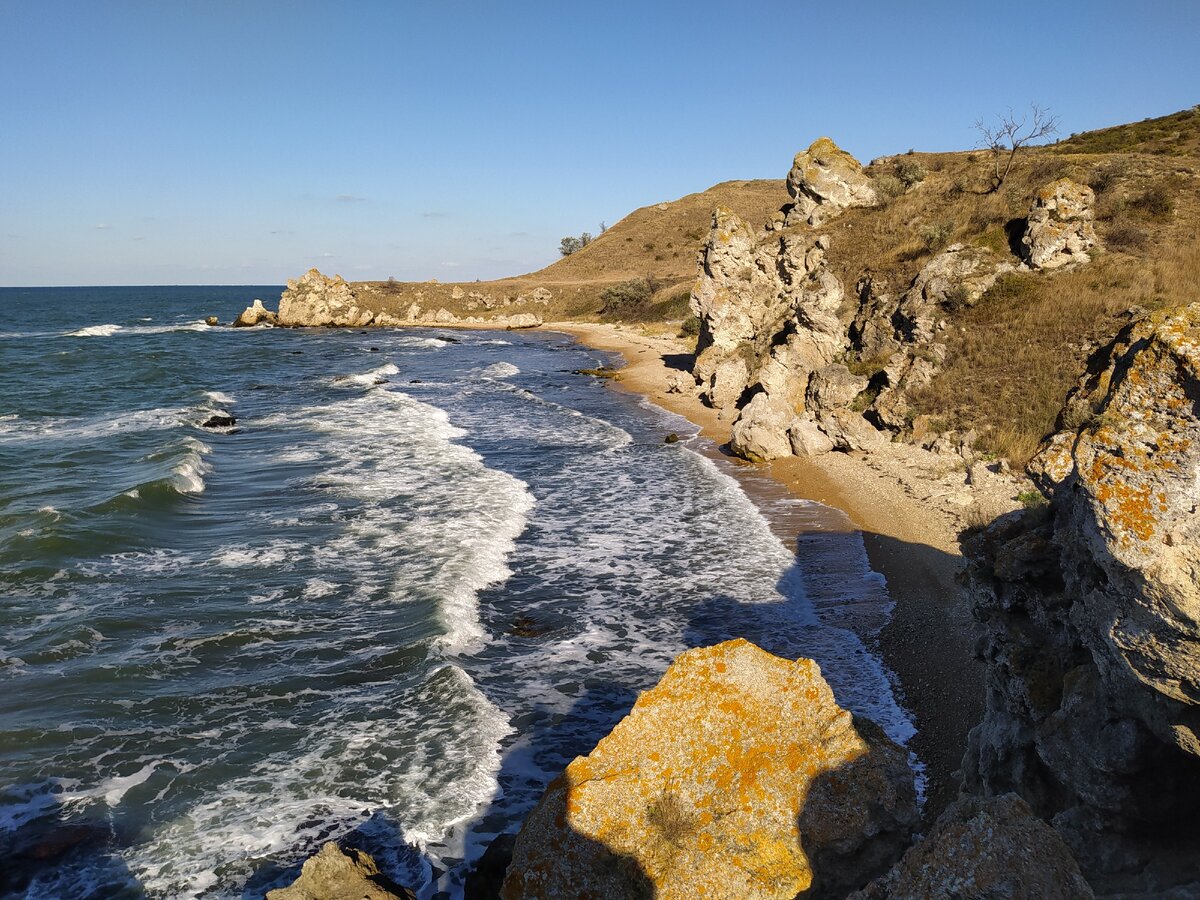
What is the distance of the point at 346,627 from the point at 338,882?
631 cm

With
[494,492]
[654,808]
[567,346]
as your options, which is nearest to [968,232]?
[494,492]

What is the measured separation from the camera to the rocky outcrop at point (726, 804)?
467 cm

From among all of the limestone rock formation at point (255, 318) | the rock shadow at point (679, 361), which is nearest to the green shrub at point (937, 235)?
the rock shadow at point (679, 361)

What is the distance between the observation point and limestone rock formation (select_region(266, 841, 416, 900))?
6.20m

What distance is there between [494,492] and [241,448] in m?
11.3

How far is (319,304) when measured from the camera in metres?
88.6

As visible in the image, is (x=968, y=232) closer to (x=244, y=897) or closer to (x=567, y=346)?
(x=244, y=897)

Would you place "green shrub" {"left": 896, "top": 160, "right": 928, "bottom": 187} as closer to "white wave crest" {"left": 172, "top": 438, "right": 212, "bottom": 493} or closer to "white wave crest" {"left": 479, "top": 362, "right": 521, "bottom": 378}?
"white wave crest" {"left": 479, "top": 362, "right": 521, "bottom": 378}

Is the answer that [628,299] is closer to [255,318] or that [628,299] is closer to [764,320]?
[255,318]

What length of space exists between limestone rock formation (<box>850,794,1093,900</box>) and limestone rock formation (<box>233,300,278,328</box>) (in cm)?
9445

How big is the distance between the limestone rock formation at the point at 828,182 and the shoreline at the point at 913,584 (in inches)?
564

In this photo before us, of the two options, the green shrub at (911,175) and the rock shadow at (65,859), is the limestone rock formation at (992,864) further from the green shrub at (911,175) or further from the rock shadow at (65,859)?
the green shrub at (911,175)

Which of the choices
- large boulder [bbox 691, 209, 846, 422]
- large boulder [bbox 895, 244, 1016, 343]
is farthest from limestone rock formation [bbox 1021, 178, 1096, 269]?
large boulder [bbox 691, 209, 846, 422]

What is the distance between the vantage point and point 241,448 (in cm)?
2575
